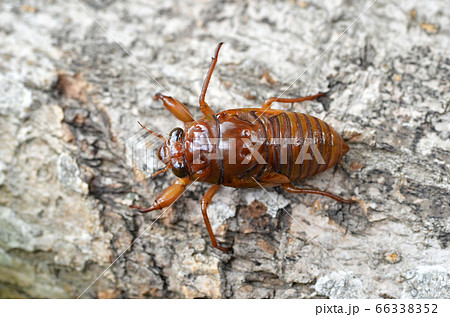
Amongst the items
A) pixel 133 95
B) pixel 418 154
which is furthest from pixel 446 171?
pixel 133 95

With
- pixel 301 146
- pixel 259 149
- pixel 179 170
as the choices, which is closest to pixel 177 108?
pixel 179 170

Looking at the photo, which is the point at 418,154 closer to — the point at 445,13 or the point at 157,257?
the point at 445,13

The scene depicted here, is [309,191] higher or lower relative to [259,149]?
lower

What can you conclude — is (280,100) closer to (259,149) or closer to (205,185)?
(259,149)

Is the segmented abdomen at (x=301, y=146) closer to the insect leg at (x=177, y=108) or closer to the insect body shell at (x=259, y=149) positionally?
the insect body shell at (x=259, y=149)

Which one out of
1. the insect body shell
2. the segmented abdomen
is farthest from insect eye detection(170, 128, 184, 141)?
the segmented abdomen

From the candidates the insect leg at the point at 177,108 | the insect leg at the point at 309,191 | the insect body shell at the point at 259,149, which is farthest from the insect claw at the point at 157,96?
the insect leg at the point at 309,191
